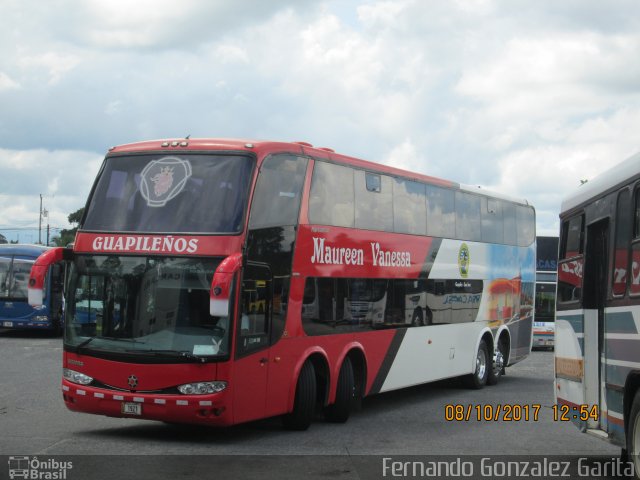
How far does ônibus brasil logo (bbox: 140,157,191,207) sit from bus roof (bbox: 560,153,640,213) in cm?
477

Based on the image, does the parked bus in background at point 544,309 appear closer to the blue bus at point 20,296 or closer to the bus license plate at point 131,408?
the blue bus at point 20,296

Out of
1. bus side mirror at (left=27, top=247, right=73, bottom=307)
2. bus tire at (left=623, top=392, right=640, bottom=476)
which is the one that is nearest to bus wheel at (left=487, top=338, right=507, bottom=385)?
bus side mirror at (left=27, top=247, right=73, bottom=307)

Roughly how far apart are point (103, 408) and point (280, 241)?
3.13 m

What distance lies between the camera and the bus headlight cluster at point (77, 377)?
40.9 feet

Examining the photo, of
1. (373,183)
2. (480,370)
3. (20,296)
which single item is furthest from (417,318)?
(20,296)

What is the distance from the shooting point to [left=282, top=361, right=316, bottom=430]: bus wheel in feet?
45.3

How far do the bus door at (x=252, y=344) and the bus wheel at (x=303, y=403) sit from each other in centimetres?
103

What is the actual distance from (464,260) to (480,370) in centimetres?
282

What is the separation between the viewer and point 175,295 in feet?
39.6

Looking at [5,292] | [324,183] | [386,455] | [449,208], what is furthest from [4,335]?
[386,455]

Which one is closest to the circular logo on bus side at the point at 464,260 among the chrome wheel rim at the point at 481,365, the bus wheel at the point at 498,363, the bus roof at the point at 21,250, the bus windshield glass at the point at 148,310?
the chrome wheel rim at the point at 481,365

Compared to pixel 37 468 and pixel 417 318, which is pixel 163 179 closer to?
pixel 37 468

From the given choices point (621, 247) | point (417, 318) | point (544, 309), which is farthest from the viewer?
point (544, 309)

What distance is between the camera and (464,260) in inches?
780
